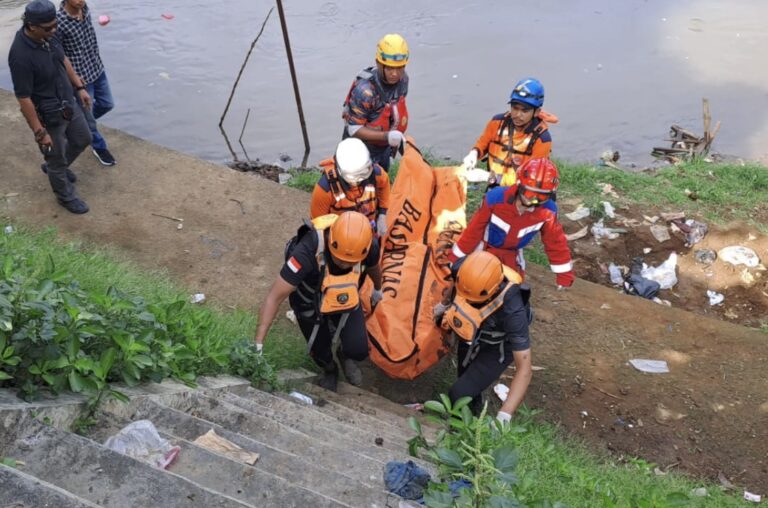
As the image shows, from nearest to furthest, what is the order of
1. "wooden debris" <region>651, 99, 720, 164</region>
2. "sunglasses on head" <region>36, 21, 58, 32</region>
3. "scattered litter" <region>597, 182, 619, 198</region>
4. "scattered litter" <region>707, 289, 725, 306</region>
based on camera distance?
"sunglasses on head" <region>36, 21, 58, 32</region> → "scattered litter" <region>707, 289, 725, 306</region> → "scattered litter" <region>597, 182, 619, 198</region> → "wooden debris" <region>651, 99, 720, 164</region>

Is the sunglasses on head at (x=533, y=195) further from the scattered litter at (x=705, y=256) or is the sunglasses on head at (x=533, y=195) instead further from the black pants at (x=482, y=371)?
the scattered litter at (x=705, y=256)

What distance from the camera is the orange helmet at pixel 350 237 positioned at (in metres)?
4.02

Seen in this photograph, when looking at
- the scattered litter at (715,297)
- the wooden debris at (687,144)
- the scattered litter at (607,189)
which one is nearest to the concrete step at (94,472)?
the scattered litter at (715,297)

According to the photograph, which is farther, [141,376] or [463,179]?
[463,179]

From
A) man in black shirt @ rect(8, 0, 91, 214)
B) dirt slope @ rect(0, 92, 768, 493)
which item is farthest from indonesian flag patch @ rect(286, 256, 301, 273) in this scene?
man in black shirt @ rect(8, 0, 91, 214)

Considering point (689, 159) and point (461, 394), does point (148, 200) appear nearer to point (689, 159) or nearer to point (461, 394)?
point (461, 394)

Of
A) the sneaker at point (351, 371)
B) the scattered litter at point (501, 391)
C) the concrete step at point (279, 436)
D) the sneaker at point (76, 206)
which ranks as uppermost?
the concrete step at point (279, 436)

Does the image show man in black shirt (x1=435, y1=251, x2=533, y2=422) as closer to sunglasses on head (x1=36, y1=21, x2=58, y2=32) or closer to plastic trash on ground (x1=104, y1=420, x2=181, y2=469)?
plastic trash on ground (x1=104, y1=420, x2=181, y2=469)

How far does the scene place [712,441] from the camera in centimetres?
481

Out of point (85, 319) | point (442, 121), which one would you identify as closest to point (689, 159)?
point (442, 121)

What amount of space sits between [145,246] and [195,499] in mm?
4076

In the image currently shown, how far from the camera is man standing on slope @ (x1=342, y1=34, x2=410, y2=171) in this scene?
559cm

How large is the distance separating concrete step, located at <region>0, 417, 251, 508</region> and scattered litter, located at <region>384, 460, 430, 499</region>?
0.71 m

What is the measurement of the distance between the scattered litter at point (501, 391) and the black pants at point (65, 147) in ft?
12.6
